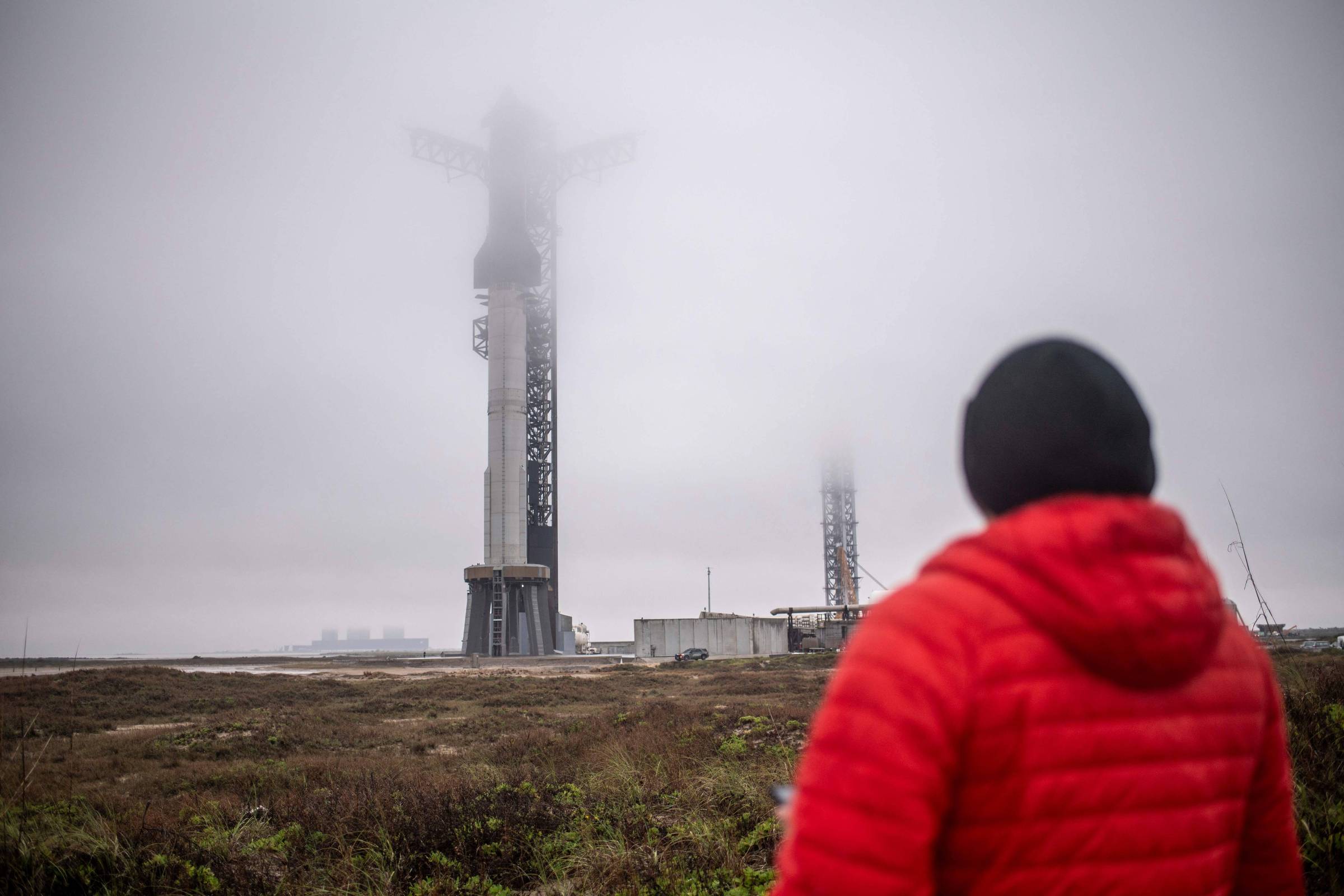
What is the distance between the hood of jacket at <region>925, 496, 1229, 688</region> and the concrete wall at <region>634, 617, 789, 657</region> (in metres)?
52.6

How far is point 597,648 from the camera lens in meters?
78.2

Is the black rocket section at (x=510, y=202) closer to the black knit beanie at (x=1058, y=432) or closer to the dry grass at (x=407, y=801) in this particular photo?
the dry grass at (x=407, y=801)

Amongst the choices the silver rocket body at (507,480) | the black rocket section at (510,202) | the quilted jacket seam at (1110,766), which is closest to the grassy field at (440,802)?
the quilted jacket seam at (1110,766)

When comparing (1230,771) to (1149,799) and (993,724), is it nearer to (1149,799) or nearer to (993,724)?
(1149,799)

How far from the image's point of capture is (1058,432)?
4.65 ft

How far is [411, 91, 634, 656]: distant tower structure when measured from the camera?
46.8m

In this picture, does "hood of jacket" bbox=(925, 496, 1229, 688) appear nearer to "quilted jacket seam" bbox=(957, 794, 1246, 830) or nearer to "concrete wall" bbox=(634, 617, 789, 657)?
"quilted jacket seam" bbox=(957, 794, 1246, 830)

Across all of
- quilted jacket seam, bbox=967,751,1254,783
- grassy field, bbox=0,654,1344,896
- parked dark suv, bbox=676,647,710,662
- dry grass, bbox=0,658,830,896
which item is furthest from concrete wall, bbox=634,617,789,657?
quilted jacket seam, bbox=967,751,1254,783

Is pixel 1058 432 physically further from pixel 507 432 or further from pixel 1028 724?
pixel 507 432

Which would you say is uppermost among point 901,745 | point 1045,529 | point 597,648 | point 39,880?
point 1045,529

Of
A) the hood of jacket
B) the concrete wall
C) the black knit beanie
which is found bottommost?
the concrete wall

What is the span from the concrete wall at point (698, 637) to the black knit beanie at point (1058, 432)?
52544 millimetres

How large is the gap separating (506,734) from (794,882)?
55.5 ft

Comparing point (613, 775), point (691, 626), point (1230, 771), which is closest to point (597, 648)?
point (691, 626)
